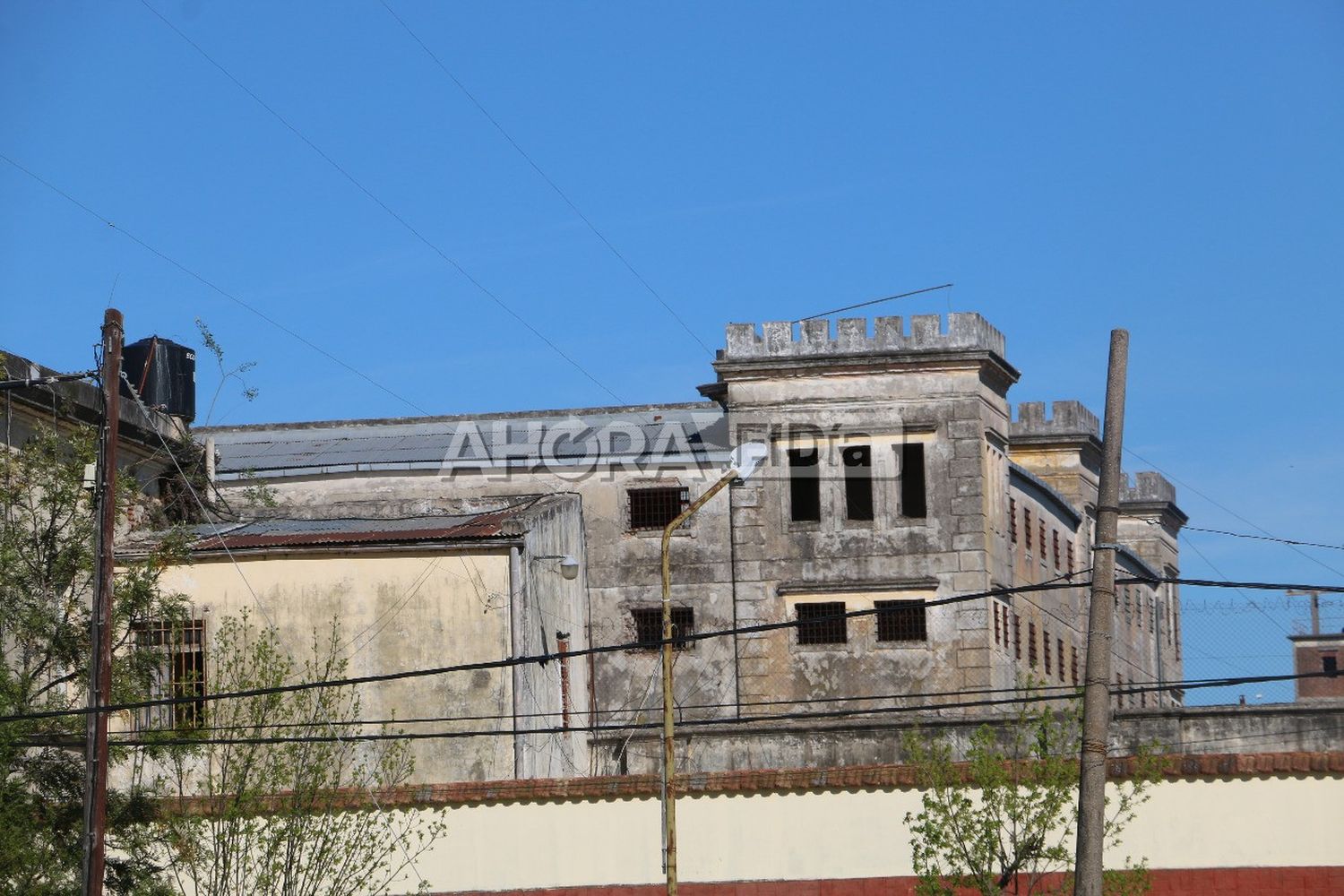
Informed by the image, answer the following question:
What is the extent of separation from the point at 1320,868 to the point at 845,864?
5.69 m

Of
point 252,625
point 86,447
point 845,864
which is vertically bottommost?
point 845,864

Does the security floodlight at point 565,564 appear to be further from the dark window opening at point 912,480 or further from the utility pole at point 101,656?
the dark window opening at point 912,480

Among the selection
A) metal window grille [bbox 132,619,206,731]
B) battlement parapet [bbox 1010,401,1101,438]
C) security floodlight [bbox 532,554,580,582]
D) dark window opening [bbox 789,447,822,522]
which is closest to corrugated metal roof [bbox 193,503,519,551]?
security floodlight [bbox 532,554,580,582]

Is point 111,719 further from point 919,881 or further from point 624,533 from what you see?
point 624,533

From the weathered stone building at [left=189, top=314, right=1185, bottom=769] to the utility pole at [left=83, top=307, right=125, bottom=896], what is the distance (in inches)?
902

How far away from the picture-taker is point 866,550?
48.5 metres

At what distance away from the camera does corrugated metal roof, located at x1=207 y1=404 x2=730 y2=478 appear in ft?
164

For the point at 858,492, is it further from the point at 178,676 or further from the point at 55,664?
the point at 55,664

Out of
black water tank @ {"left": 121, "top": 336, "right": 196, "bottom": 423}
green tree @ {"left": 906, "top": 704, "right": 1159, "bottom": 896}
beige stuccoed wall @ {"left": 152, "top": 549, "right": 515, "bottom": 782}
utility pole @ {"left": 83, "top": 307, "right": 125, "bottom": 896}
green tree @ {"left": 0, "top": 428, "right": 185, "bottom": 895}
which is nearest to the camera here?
utility pole @ {"left": 83, "top": 307, "right": 125, "bottom": 896}

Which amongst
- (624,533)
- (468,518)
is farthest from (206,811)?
(624,533)

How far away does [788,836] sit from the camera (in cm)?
2673

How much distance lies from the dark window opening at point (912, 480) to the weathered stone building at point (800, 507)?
0.05m

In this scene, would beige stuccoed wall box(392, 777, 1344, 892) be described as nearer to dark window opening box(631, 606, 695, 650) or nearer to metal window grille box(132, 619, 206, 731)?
metal window grille box(132, 619, 206, 731)

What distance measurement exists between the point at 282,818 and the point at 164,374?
1573cm
